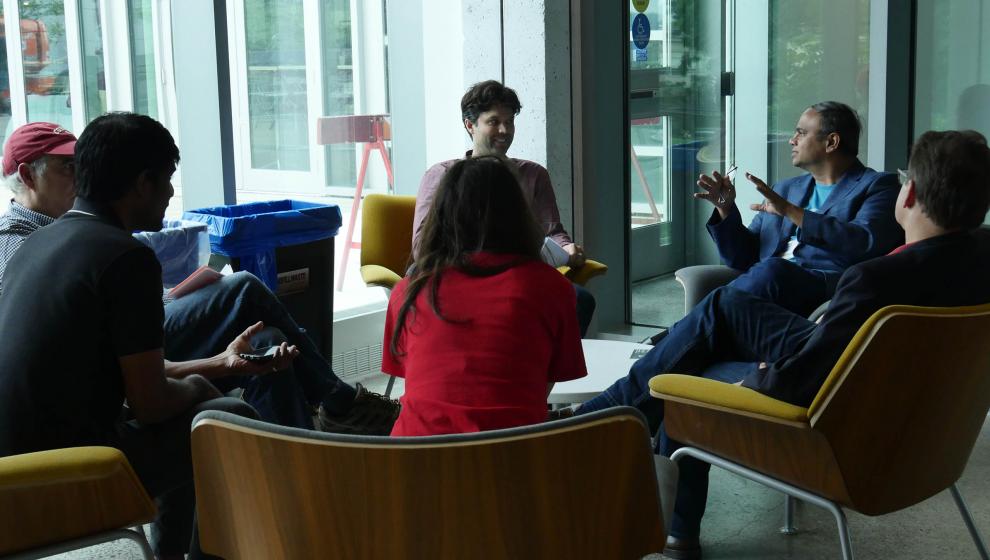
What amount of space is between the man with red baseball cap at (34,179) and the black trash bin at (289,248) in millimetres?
921

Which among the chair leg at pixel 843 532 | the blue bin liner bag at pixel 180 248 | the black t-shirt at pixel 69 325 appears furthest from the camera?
the blue bin liner bag at pixel 180 248

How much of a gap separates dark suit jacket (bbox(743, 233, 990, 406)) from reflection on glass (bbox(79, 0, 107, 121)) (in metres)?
3.26

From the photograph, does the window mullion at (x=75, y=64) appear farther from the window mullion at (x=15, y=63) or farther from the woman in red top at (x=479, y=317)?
the woman in red top at (x=479, y=317)

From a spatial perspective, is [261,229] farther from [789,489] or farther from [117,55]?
[789,489]

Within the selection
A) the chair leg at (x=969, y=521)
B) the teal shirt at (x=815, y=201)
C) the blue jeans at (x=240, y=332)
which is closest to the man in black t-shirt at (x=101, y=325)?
the blue jeans at (x=240, y=332)

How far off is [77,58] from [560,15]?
222cm

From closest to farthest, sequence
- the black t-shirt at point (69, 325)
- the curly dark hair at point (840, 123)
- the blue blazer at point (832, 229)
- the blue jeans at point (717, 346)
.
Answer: the black t-shirt at point (69, 325) < the blue jeans at point (717, 346) < the blue blazer at point (832, 229) < the curly dark hair at point (840, 123)

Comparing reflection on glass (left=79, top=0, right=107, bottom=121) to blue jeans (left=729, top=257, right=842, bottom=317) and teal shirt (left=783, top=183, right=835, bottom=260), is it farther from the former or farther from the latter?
teal shirt (left=783, top=183, right=835, bottom=260)

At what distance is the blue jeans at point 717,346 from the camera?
3100mm

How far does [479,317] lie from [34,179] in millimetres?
1584

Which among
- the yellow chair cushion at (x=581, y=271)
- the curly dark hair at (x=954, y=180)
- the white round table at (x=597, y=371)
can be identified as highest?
the curly dark hair at (x=954, y=180)

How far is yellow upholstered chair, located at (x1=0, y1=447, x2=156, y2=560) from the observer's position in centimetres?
191

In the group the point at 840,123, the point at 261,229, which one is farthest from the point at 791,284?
the point at 261,229

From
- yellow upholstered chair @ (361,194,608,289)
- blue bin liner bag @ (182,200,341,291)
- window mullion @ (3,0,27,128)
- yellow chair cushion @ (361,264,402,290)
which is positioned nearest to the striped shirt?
blue bin liner bag @ (182,200,341,291)
